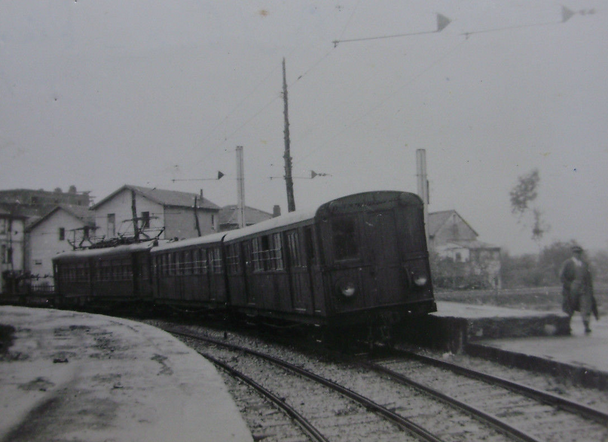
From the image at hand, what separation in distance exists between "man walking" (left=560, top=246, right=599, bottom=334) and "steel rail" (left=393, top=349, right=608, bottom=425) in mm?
2234

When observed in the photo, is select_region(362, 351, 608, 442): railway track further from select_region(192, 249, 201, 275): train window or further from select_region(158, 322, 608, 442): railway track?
select_region(192, 249, 201, 275): train window

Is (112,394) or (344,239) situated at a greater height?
(344,239)

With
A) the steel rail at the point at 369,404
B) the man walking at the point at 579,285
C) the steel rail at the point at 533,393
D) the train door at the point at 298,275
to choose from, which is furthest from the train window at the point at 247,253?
the man walking at the point at 579,285

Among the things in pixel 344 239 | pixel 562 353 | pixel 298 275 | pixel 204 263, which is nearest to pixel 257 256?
pixel 298 275

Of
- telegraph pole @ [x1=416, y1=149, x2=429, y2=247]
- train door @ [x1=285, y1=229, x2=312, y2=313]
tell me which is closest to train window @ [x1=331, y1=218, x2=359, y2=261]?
train door @ [x1=285, y1=229, x2=312, y2=313]

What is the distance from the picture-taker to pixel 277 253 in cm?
1115

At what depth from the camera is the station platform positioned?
6.78 meters

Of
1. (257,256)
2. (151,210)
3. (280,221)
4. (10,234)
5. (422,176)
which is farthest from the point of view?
(151,210)

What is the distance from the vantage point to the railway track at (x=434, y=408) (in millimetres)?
5086

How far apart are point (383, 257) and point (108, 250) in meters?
17.2

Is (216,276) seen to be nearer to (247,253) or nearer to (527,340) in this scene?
(247,253)

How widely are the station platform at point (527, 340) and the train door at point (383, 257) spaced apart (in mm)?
1032

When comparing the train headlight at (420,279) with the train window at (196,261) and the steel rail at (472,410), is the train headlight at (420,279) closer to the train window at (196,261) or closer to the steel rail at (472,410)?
the steel rail at (472,410)

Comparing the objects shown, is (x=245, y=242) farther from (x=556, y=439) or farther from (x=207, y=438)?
(x=556, y=439)
